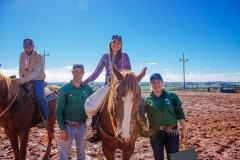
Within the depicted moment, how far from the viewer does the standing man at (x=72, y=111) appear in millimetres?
3316

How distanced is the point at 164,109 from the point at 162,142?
66 cm

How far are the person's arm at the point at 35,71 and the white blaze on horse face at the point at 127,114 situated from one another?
295cm

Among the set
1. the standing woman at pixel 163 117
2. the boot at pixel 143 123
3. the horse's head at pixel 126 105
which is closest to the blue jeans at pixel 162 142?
the standing woman at pixel 163 117

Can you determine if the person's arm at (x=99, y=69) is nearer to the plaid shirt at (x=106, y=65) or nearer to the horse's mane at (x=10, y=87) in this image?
the plaid shirt at (x=106, y=65)

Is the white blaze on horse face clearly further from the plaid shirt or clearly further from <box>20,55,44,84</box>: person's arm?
<box>20,55,44,84</box>: person's arm

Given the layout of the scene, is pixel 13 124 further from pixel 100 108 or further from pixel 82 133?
pixel 100 108

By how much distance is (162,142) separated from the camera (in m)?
3.24

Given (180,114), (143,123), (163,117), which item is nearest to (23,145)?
(143,123)

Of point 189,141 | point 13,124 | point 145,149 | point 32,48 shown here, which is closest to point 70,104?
point 13,124

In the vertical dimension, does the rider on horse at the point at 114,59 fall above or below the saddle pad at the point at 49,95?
above

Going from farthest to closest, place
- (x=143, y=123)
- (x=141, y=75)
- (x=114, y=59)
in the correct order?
1. (x=114, y=59)
2. (x=143, y=123)
3. (x=141, y=75)

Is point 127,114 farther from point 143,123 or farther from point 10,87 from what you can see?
point 10,87

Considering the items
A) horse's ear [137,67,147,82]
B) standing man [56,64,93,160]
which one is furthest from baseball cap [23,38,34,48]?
horse's ear [137,67,147,82]

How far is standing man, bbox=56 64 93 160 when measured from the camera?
332cm
